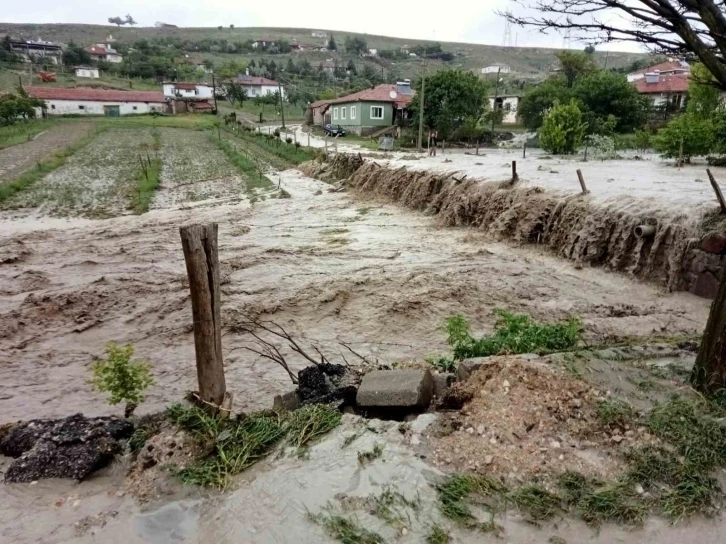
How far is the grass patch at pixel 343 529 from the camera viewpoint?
10.5 ft

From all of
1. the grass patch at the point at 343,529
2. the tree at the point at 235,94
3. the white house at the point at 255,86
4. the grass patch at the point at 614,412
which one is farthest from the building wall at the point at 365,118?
the white house at the point at 255,86

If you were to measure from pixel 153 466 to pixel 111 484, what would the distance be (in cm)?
35

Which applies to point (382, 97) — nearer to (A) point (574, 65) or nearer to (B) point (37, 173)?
(A) point (574, 65)

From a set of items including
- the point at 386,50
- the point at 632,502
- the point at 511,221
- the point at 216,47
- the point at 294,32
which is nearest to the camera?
the point at 632,502

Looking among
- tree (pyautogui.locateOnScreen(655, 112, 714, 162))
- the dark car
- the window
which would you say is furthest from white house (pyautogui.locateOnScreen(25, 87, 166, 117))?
tree (pyautogui.locateOnScreen(655, 112, 714, 162))

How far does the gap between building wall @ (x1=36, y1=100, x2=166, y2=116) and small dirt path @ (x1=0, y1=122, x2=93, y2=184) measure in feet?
44.9

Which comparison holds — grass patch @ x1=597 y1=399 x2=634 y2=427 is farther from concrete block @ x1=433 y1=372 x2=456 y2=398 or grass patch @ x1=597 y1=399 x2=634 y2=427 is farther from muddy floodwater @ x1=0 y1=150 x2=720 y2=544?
concrete block @ x1=433 y1=372 x2=456 y2=398

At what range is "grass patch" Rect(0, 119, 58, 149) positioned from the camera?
3135 centimetres

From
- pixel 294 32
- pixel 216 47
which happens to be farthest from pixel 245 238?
pixel 294 32

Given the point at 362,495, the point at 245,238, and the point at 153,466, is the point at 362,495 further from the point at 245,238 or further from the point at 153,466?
the point at 245,238

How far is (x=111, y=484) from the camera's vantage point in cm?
396

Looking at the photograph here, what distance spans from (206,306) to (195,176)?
19.1m

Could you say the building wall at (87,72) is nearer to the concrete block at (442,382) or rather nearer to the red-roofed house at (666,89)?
the red-roofed house at (666,89)

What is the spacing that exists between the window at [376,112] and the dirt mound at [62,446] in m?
39.8
